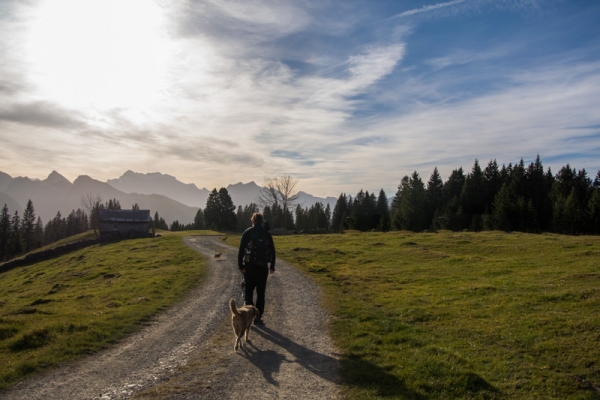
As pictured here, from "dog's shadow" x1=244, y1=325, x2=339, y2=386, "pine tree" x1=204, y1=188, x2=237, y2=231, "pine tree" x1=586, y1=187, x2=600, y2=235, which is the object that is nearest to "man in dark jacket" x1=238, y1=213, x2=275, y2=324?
"dog's shadow" x1=244, y1=325, x2=339, y2=386

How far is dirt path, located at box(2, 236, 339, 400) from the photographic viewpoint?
288 inches

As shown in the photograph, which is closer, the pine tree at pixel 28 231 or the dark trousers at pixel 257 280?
the dark trousers at pixel 257 280

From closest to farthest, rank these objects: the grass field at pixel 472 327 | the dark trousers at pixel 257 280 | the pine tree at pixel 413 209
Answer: the grass field at pixel 472 327, the dark trousers at pixel 257 280, the pine tree at pixel 413 209

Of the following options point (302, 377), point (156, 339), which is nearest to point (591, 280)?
point (302, 377)

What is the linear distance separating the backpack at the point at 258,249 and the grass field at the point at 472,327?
3365mm

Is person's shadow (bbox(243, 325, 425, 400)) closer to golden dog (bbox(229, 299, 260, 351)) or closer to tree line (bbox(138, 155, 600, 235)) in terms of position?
golden dog (bbox(229, 299, 260, 351))

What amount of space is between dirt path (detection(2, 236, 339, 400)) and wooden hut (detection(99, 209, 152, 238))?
238 feet

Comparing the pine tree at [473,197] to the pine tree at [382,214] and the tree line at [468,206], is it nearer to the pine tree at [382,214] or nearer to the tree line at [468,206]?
the tree line at [468,206]

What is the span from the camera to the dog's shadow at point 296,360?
8.32 meters

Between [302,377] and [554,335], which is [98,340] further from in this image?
[554,335]

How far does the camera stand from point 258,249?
11789 millimetres

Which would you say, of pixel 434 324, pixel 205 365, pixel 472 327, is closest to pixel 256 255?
pixel 205 365

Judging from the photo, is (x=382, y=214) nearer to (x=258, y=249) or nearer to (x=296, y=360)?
(x=258, y=249)

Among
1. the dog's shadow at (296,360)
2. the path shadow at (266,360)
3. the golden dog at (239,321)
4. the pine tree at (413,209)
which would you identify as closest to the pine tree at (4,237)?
the pine tree at (413,209)
